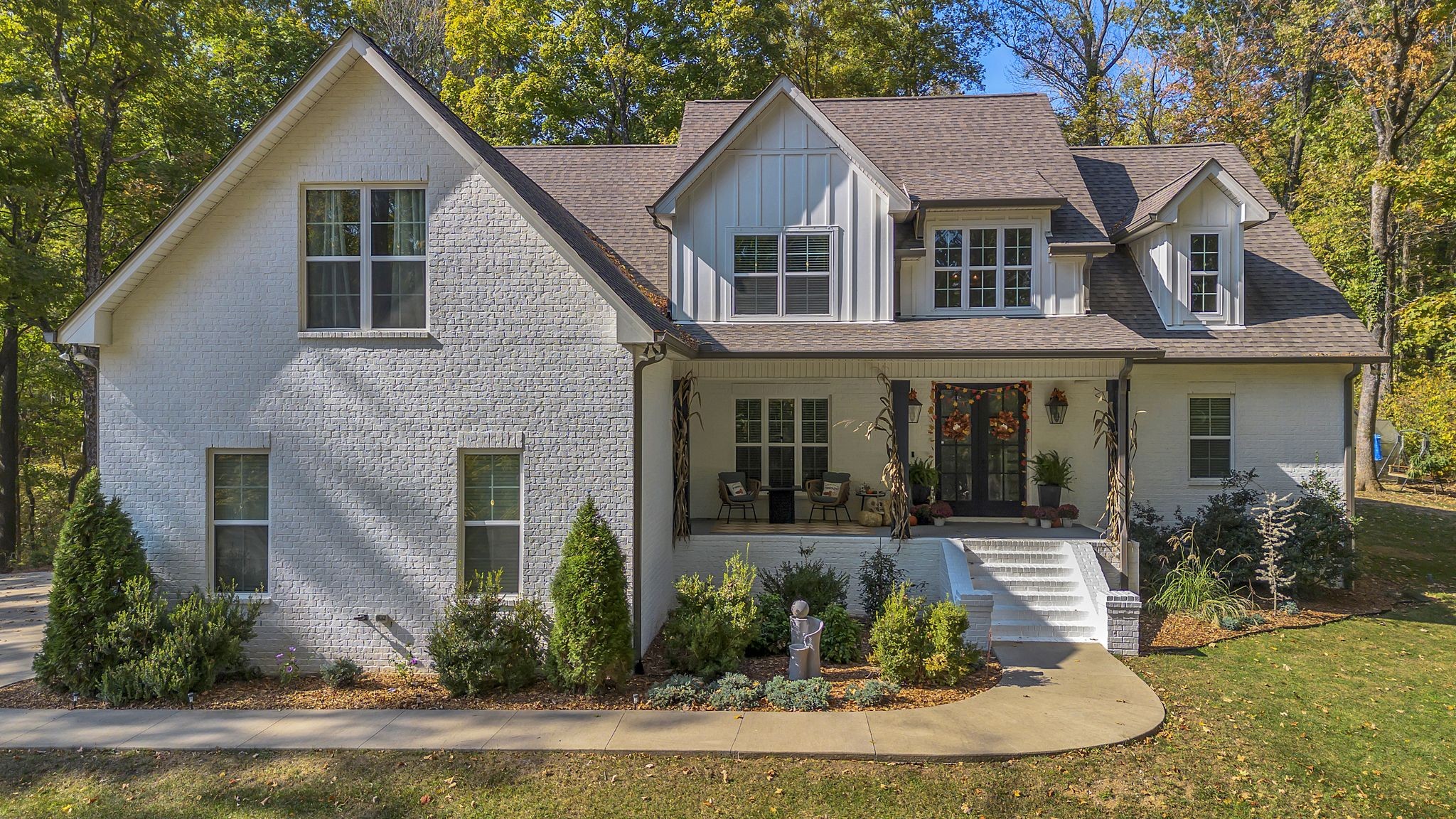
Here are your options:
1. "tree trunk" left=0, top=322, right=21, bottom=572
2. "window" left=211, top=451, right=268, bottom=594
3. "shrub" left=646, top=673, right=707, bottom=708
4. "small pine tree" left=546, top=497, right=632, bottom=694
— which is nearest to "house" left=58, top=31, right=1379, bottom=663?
"window" left=211, top=451, right=268, bottom=594

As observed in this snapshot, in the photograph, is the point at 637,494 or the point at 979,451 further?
the point at 979,451

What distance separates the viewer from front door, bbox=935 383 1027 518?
14.1 meters

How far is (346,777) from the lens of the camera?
643 cm

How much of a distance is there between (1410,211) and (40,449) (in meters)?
45.1

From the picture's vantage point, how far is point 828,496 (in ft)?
44.0

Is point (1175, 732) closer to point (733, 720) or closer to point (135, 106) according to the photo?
point (733, 720)

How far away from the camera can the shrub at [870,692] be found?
796cm

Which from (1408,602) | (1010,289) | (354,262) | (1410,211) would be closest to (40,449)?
(354,262)

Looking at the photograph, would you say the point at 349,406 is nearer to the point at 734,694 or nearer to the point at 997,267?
the point at 734,694

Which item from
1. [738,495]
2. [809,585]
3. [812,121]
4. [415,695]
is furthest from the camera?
[738,495]

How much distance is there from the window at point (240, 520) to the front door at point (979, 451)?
10.9 metres

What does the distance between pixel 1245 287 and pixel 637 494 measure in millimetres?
11931

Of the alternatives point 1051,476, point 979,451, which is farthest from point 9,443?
point 1051,476

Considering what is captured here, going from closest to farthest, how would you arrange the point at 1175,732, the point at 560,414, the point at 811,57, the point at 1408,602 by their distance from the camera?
1. the point at 1175,732
2. the point at 560,414
3. the point at 1408,602
4. the point at 811,57
